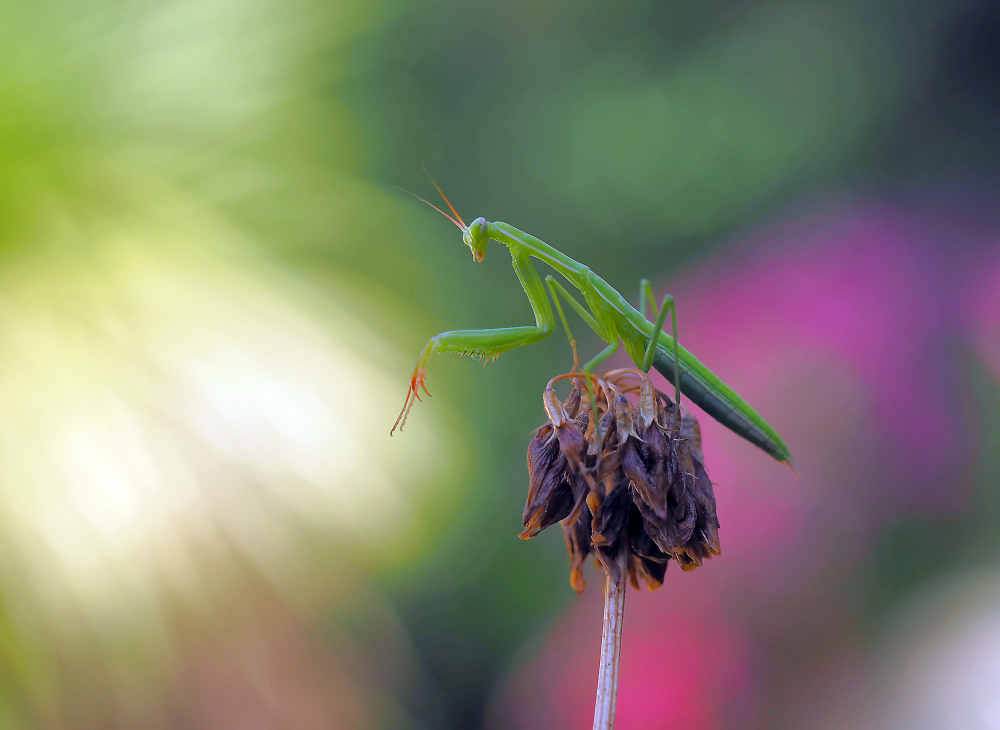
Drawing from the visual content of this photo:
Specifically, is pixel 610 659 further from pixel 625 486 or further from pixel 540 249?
pixel 540 249

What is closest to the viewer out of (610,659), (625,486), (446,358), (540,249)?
(610,659)

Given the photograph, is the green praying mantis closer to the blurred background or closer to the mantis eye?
the mantis eye

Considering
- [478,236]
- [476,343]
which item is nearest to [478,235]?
[478,236]

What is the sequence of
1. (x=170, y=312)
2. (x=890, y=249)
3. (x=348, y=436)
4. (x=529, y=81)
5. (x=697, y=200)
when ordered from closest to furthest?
(x=170, y=312) < (x=348, y=436) < (x=890, y=249) < (x=697, y=200) < (x=529, y=81)

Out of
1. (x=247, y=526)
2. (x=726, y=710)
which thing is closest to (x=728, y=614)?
(x=726, y=710)

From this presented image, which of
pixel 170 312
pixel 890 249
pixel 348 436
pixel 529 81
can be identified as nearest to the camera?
pixel 170 312

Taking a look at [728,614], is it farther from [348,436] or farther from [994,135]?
[994,135]

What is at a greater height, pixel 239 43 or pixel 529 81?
pixel 529 81
